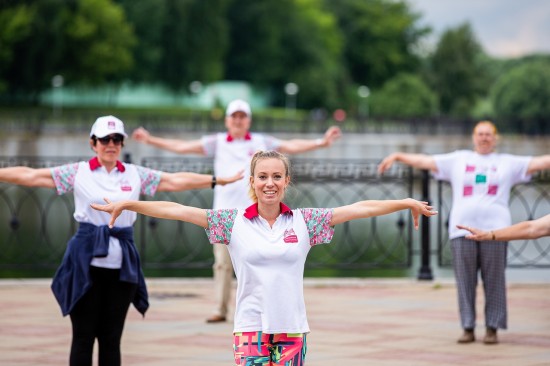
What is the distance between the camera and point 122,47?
7925cm

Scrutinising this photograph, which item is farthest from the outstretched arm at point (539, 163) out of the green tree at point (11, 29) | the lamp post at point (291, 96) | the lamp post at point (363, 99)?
the lamp post at point (363, 99)

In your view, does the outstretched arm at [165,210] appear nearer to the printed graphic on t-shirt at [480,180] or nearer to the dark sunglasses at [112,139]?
the dark sunglasses at [112,139]

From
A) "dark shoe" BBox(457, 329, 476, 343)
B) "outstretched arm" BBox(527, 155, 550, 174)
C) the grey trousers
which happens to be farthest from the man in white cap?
"dark shoe" BBox(457, 329, 476, 343)

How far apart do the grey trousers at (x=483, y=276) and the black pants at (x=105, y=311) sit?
11.2ft

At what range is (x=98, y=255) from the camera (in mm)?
6750

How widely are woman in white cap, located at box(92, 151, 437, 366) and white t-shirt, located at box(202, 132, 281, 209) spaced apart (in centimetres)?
429

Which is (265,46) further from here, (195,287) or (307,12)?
(195,287)

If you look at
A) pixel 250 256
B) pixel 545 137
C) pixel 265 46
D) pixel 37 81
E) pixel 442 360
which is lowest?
pixel 442 360

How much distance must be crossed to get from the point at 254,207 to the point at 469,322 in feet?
13.8

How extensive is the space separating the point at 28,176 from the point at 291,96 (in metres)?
91.8

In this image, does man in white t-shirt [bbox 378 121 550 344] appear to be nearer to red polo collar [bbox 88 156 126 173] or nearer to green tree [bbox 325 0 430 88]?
red polo collar [bbox 88 156 126 173]

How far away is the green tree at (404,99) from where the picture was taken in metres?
97.3

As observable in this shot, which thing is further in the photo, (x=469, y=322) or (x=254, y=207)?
(x=469, y=322)

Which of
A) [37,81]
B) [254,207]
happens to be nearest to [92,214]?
[254,207]
